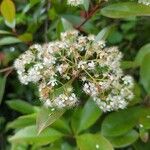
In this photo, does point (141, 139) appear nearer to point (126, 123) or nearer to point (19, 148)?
point (126, 123)

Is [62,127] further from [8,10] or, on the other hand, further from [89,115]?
[8,10]

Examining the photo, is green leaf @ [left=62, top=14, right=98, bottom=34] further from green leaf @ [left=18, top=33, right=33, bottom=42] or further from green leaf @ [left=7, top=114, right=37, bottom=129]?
green leaf @ [left=7, top=114, right=37, bottom=129]

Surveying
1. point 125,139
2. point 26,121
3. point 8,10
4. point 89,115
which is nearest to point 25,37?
point 8,10

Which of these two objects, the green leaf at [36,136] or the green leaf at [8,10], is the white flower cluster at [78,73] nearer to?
the green leaf at [36,136]

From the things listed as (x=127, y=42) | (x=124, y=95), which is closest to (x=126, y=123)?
(x=124, y=95)

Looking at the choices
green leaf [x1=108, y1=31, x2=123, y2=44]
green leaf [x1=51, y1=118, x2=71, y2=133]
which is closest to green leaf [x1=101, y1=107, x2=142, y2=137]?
green leaf [x1=51, y1=118, x2=71, y2=133]
